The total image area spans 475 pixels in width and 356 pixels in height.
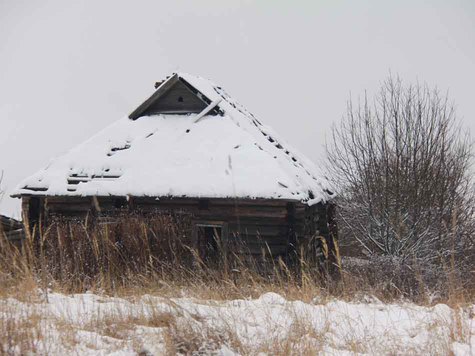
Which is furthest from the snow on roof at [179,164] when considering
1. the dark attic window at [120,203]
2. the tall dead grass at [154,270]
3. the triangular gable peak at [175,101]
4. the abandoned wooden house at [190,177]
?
the tall dead grass at [154,270]

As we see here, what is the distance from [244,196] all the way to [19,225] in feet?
22.8

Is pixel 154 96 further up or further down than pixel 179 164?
further up

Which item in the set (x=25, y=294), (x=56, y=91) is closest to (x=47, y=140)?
(x=56, y=91)

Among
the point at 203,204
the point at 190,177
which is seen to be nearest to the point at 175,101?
the point at 190,177

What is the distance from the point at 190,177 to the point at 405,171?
6294 mm

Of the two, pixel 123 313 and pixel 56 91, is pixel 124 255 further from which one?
pixel 56 91

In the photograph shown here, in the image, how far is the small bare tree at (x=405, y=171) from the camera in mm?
11570

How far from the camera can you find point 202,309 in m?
3.41

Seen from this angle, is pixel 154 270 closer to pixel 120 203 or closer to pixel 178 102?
pixel 120 203

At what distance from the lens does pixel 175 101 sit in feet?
38.9

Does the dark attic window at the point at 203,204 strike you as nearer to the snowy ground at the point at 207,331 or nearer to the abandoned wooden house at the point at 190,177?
the abandoned wooden house at the point at 190,177

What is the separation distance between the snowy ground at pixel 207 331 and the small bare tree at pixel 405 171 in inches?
330

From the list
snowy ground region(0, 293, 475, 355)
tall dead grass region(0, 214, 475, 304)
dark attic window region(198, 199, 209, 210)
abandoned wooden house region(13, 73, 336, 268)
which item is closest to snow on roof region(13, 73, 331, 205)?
abandoned wooden house region(13, 73, 336, 268)

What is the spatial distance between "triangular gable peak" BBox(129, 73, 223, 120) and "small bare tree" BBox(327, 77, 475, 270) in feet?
14.1
